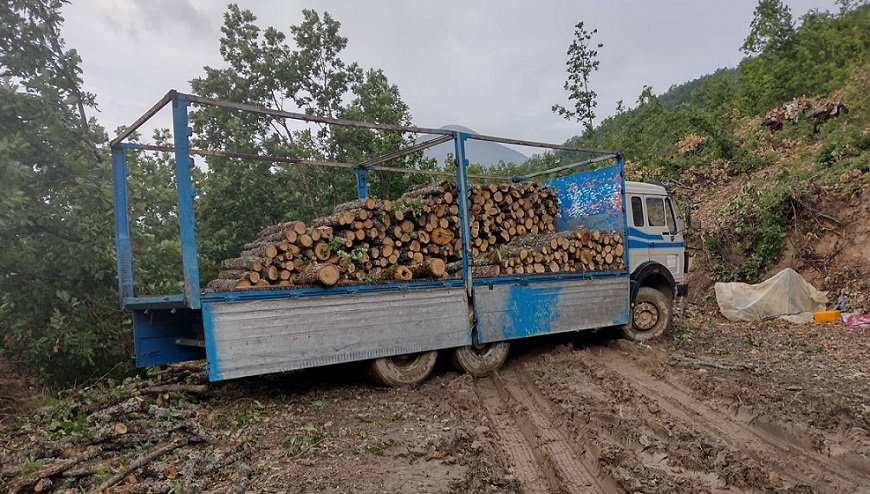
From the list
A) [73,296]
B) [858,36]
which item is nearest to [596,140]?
[858,36]

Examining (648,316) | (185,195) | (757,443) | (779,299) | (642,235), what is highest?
(185,195)

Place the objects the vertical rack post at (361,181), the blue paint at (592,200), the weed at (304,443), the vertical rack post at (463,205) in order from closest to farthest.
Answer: the weed at (304,443) → the vertical rack post at (463,205) → the blue paint at (592,200) → the vertical rack post at (361,181)

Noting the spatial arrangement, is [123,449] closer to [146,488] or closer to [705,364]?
[146,488]

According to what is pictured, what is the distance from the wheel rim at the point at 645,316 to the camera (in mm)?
7936

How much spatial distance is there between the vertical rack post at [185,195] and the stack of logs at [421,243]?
429 millimetres

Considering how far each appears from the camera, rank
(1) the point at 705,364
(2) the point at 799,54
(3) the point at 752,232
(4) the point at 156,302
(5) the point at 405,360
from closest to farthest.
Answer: (4) the point at 156,302 < (5) the point at 405,360 < (1) the point at 705,364 < (3) the point at 752,232 < (2) the point at 799,54

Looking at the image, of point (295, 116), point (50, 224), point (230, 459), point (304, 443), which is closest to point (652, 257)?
point (295, 116)

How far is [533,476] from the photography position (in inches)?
139

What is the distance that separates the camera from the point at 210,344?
4219 millimetres

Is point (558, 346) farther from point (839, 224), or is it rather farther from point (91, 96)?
point (839, 224)

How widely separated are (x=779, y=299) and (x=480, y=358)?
760cm

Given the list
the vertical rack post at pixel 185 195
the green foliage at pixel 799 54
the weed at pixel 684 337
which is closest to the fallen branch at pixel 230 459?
the vertical rack post at pixel 185 195

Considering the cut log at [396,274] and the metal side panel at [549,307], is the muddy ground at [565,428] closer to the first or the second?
the metal side panel at [549,307]

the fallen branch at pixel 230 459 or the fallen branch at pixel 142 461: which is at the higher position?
the fallen branch at pixel 142 461
